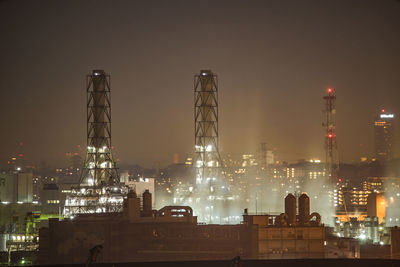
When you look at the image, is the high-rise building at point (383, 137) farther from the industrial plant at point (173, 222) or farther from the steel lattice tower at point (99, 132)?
the steel lattice tower at point (99, 132)

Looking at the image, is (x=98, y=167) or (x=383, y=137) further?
(x=383, y=137)

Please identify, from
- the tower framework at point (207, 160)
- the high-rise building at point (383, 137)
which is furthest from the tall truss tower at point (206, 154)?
the high-rise building at point (383, 137)

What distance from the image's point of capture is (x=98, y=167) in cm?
4938

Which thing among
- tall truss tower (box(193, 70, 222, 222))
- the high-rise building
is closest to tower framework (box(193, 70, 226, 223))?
tall truss tower (box(193, 70, 222, 222))

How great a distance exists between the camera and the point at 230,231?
40969mm

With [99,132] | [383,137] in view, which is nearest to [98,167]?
[99,132]

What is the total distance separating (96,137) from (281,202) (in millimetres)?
39600

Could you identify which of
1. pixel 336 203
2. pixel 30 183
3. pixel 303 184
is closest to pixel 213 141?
pixel 30 183

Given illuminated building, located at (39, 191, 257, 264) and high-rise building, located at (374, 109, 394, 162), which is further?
high-rise building, located at (374, 109, 394, 162)

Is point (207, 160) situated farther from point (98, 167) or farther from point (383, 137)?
point (383, 137)

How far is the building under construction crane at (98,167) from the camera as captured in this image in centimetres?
4656

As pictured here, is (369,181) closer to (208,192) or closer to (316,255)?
(208,192)

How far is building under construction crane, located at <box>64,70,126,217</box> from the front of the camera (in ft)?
153

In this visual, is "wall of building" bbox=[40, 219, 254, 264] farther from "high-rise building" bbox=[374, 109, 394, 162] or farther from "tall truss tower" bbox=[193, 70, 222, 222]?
"high-rise building" bbox=[374, 109, 394, 162]
